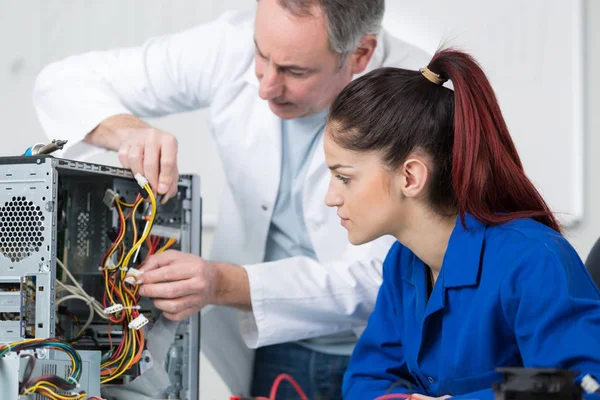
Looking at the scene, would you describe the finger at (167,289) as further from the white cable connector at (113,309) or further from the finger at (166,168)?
the finger at (166,168)

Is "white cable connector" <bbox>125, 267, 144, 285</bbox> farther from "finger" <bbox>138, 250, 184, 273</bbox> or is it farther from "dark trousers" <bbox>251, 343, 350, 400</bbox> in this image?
"dark trousers" <bbox>251, 343, 350, 400</bbox>

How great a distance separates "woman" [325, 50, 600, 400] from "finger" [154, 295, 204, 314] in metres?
0.39

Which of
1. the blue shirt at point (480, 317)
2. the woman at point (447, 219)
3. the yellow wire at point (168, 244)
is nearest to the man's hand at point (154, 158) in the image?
the yellow wire at point (168, 244)

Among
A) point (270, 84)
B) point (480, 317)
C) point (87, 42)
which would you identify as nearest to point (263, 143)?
point (270, 84)

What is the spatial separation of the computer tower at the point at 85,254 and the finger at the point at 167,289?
0.14 ft

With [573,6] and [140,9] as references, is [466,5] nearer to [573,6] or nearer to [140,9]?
[573,6]

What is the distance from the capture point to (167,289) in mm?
1574

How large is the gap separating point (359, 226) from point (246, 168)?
0.69 meters

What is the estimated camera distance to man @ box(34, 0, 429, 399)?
173cm

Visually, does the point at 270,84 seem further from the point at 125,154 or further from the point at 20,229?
the point at 20,229

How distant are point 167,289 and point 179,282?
3 centimetres

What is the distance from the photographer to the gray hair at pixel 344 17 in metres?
1.75

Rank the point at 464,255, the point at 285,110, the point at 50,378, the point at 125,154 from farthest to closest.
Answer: the point at 285,110 < the point at 125,154 < the point at 464,255 < the point at 50,378

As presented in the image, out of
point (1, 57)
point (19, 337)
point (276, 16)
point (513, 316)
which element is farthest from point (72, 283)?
point (1, 57)
